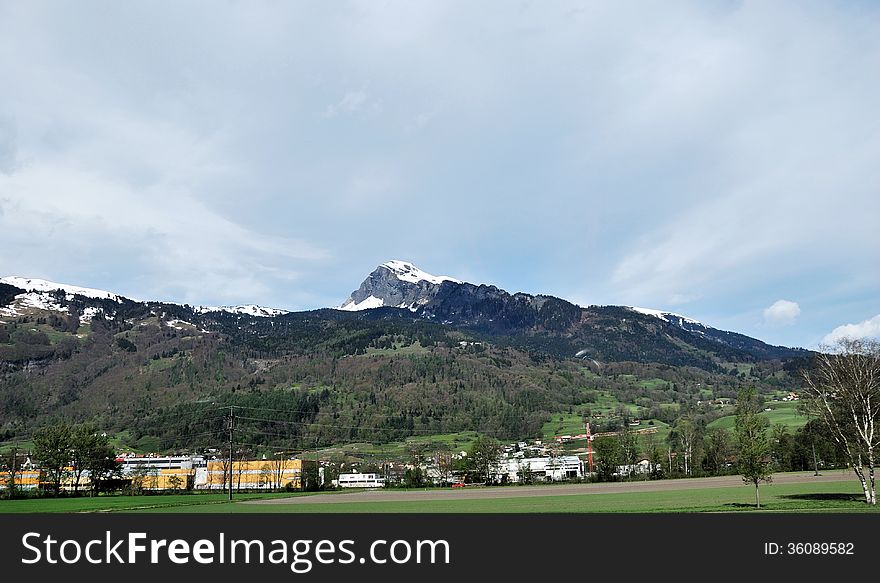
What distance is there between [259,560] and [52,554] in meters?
8.78

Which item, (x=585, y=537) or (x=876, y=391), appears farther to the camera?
(x=876, y=391)

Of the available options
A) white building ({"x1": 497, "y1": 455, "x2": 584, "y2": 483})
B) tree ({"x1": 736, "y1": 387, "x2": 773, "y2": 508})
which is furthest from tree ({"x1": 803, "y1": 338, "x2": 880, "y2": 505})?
white building ({"x1": 497, "y1": 455, "x2": 584, "y2": 483})

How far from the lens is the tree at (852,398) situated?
50.4 metres

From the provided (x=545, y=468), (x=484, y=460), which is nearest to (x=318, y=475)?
(x=484, y=460)

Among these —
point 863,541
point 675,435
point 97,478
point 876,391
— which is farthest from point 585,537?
point 675,435

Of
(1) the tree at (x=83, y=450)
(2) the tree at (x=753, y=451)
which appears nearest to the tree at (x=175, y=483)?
(1) the tree at (x=83, y=450)

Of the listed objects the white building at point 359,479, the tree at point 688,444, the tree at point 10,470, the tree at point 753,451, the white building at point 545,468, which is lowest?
the white building at point 359,479

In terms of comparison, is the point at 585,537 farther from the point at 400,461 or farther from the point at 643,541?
the point at 400,461

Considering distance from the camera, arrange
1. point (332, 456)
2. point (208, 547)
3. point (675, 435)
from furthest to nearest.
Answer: point (332, 456) → point (675, 435) → point (208, 547)

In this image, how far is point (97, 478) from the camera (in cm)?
11556

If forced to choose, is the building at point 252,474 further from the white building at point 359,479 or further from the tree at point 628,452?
the tree at point 628,452

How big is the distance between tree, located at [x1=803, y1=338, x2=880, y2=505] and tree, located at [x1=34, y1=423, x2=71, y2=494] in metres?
118

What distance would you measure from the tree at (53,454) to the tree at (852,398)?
11836 cm

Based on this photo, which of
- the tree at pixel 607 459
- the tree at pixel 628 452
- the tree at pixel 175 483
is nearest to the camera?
the tree at pixel 607 459
